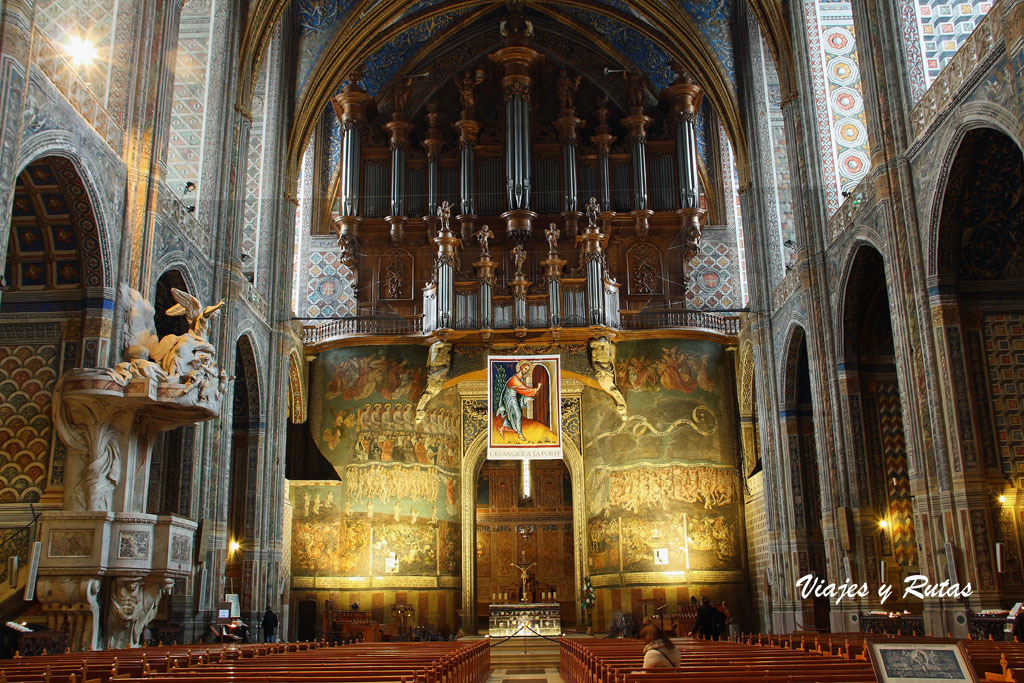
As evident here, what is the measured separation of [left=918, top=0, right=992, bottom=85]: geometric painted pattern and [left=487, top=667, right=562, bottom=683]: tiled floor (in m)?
12.2

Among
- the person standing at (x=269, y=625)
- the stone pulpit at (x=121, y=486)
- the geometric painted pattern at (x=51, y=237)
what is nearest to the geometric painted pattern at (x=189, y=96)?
the geometric painted pattern at (x=51, y=237)

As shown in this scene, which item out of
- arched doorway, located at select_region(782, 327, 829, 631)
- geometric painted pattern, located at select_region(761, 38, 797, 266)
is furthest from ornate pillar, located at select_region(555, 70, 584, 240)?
arched doorway, located at select_region(782, 327, 829, 631)

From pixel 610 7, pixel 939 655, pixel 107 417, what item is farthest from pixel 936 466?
pixel 610 7

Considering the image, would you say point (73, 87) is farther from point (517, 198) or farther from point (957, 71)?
point (517, 198)

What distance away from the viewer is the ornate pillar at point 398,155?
28.3 metres

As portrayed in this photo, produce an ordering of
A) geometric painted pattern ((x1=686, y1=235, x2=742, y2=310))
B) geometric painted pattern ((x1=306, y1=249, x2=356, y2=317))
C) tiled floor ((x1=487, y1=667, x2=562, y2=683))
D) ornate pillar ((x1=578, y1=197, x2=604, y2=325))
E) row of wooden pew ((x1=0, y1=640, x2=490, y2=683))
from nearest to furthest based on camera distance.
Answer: row of wooden pew ((x1=0, y1=640, x2=490, y2=683))
tiled floor ((x1=487, y1=667, x2=562, y2=683))
ornate pillar ((x1=578, y1=197, x2=604, y2=325))
geometric painted pattern ((x1=306, y1=249, x2=356, y2=317))
geometric painted pattern ((x1=686, y1=235, x2=742, y2=310))

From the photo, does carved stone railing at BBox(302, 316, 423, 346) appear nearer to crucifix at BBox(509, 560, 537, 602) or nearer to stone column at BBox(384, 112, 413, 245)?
stone column at BBox(384, 112, 413, 245)

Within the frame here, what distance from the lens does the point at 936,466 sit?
14.5m

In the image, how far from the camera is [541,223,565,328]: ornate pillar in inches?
1033

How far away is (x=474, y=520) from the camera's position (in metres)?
27.3

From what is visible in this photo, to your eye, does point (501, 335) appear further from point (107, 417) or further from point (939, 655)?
point (939, 655)

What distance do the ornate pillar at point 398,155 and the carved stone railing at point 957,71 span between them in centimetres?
1626

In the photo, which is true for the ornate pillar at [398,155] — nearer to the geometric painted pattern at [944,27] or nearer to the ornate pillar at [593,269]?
the ornate pillar at [593,269]

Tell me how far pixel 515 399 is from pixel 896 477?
8.67 metres
